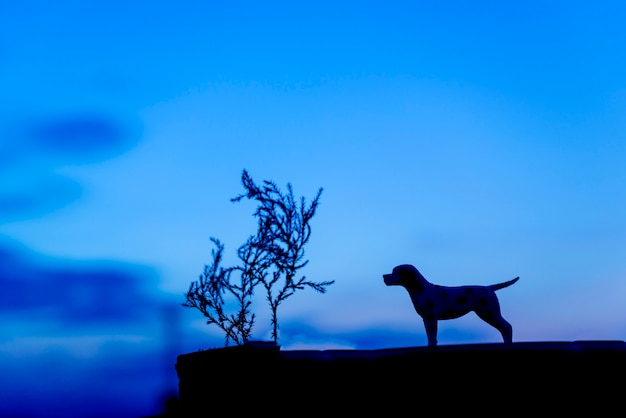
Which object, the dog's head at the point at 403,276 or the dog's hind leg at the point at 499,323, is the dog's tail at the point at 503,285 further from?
the dog's head at the point at 403,276

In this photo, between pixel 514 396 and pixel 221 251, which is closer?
pixel 514 396

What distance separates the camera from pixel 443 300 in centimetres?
1148

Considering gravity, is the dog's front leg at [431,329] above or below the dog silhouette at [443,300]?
below

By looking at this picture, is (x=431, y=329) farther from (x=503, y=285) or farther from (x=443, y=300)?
(x=503, y=285)

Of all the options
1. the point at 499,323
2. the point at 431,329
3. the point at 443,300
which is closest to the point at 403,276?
the point at 443,300

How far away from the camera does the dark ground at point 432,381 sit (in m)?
8.81

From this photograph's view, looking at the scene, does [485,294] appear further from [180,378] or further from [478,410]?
[180,378]

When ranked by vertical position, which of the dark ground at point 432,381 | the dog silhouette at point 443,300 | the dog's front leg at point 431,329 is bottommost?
the dark ground at point 432,381

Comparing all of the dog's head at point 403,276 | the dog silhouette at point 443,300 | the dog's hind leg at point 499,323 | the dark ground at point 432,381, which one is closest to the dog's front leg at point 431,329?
the dog silhouette at point 443,300

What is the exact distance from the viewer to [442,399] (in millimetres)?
8977

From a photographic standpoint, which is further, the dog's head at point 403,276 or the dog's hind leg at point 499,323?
the dog's hind leg at point 499,323

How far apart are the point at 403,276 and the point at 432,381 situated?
2664 mm

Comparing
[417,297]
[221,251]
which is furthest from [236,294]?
[417,297]

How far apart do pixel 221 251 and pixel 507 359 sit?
5.93 metres
